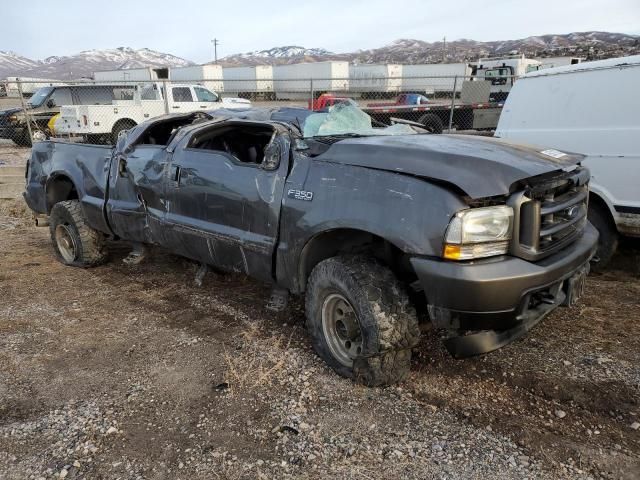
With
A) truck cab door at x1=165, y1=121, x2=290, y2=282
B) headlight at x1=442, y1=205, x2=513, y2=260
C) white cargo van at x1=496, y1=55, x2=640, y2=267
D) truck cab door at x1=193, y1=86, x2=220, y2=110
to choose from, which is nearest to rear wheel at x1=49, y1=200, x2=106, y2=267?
truck cab door at x1=165, y1=121, x2=290, y2=282

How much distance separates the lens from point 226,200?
3.68 m

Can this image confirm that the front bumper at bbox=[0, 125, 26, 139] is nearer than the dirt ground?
No

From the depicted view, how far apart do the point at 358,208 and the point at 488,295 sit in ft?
2.78

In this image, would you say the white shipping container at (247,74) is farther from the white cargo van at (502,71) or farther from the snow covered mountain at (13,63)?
the snow covered mountain at (13,63)

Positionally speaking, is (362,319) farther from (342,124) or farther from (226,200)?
(342,124)

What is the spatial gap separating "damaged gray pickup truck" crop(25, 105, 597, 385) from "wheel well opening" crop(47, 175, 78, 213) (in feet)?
5.88

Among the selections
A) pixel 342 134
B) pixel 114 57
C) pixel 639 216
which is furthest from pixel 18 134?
pixel 114 57

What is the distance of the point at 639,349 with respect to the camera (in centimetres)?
345

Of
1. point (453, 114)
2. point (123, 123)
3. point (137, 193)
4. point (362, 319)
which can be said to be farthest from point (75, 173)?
point (453, 114)

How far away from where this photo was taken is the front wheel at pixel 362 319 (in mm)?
2854

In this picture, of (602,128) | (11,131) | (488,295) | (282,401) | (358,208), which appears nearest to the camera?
(488,295)

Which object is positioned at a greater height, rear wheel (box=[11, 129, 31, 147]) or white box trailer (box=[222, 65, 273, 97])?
white box trailer (box=[222, 65, 273, 97])

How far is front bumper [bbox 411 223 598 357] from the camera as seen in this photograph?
2510mm

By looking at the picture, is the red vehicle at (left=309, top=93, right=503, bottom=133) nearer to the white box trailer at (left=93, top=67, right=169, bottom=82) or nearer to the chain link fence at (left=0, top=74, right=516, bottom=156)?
the chain link fence at (left=0, top=74, right=516, bottom=156)
